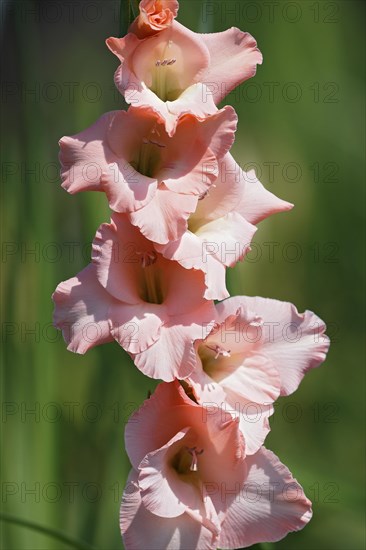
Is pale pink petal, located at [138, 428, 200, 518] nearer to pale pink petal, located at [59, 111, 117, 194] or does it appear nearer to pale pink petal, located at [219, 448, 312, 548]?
pale pink petal, located at [219, 448, 312, 548]

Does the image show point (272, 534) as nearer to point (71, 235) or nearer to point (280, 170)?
point (71, 235)

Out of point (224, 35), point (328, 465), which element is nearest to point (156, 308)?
point (224, 35)

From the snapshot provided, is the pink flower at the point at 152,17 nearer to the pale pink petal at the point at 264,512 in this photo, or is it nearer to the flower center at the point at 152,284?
the flower center at the point at 152,284

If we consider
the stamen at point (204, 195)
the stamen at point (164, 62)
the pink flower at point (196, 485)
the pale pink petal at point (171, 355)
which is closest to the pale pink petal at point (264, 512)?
the pink flower at point (196, 485)

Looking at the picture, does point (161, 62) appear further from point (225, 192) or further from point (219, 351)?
point (219, 351)

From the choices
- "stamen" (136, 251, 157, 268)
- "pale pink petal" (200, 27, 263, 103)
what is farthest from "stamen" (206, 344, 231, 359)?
"pale pink petal" (200, 27, 263, 103)

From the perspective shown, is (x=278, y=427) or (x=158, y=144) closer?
(x=158, y=144)
